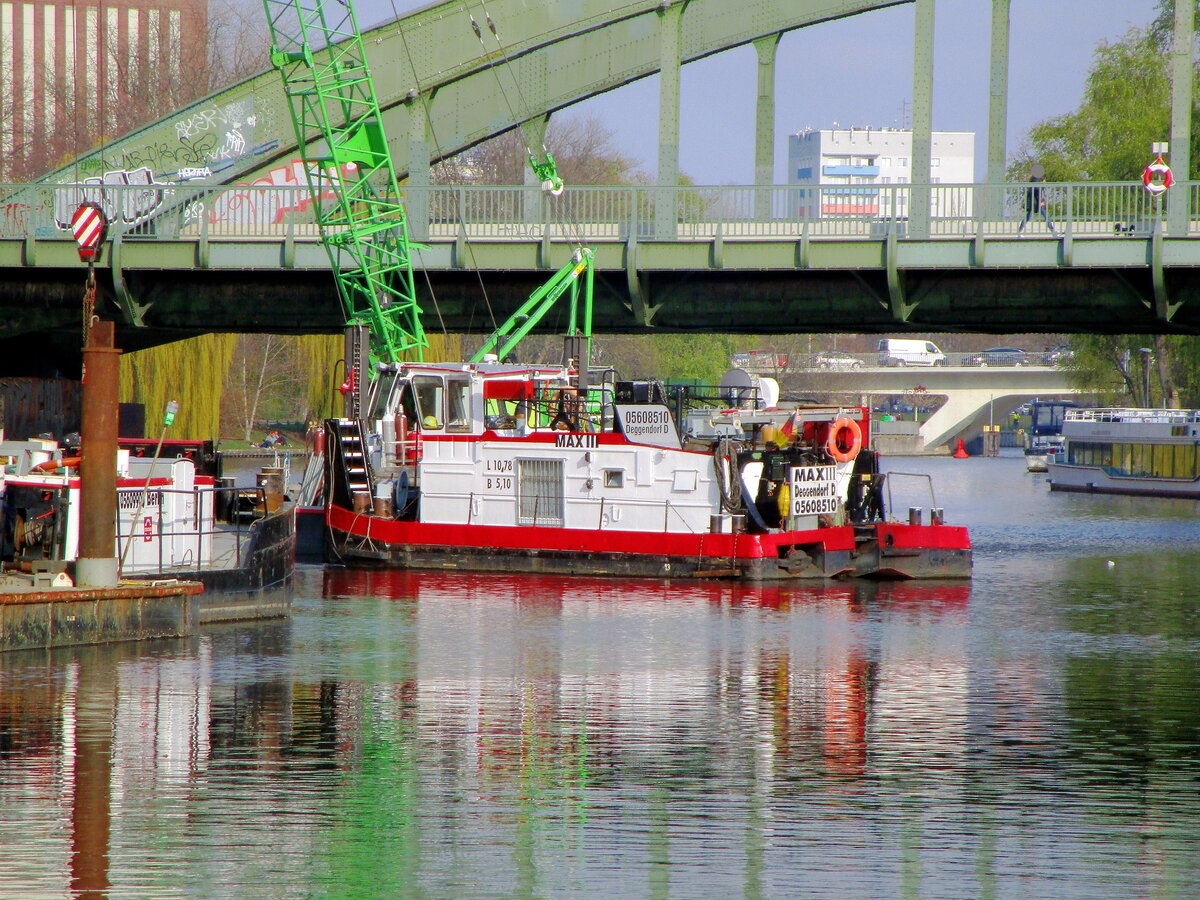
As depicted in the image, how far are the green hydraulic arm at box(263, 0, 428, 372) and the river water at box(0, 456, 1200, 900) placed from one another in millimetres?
12557

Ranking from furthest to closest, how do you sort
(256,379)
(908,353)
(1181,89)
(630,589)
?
(908,353) < (256,379) < (1181,89) < (630,589)

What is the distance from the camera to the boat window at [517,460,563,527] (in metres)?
33.5

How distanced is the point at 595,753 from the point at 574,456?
1717 cm

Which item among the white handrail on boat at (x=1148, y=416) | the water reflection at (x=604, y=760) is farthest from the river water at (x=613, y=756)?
the white handrail on boat at (x=1148, y=416)

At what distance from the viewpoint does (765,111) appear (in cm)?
4256

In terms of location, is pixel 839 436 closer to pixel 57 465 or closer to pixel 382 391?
pixel 382 391

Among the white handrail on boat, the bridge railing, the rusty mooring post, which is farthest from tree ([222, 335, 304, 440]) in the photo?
the rusty mooring post

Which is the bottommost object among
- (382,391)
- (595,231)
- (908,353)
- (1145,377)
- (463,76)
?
(382,391)

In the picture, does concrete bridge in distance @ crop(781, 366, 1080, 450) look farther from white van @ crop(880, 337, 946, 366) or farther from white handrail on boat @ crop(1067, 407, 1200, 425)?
white handrail on boat @ crop(1067, 407, 1200, 425)

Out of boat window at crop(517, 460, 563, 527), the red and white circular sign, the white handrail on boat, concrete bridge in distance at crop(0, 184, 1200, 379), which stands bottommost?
boat window at crop(517, 460, 563, 527)

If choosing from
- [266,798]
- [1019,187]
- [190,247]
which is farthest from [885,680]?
[190,247]

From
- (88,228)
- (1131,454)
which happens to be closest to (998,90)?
(88,228)

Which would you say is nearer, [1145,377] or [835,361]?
[1145,377]

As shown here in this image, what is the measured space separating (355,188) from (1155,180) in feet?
60.1
